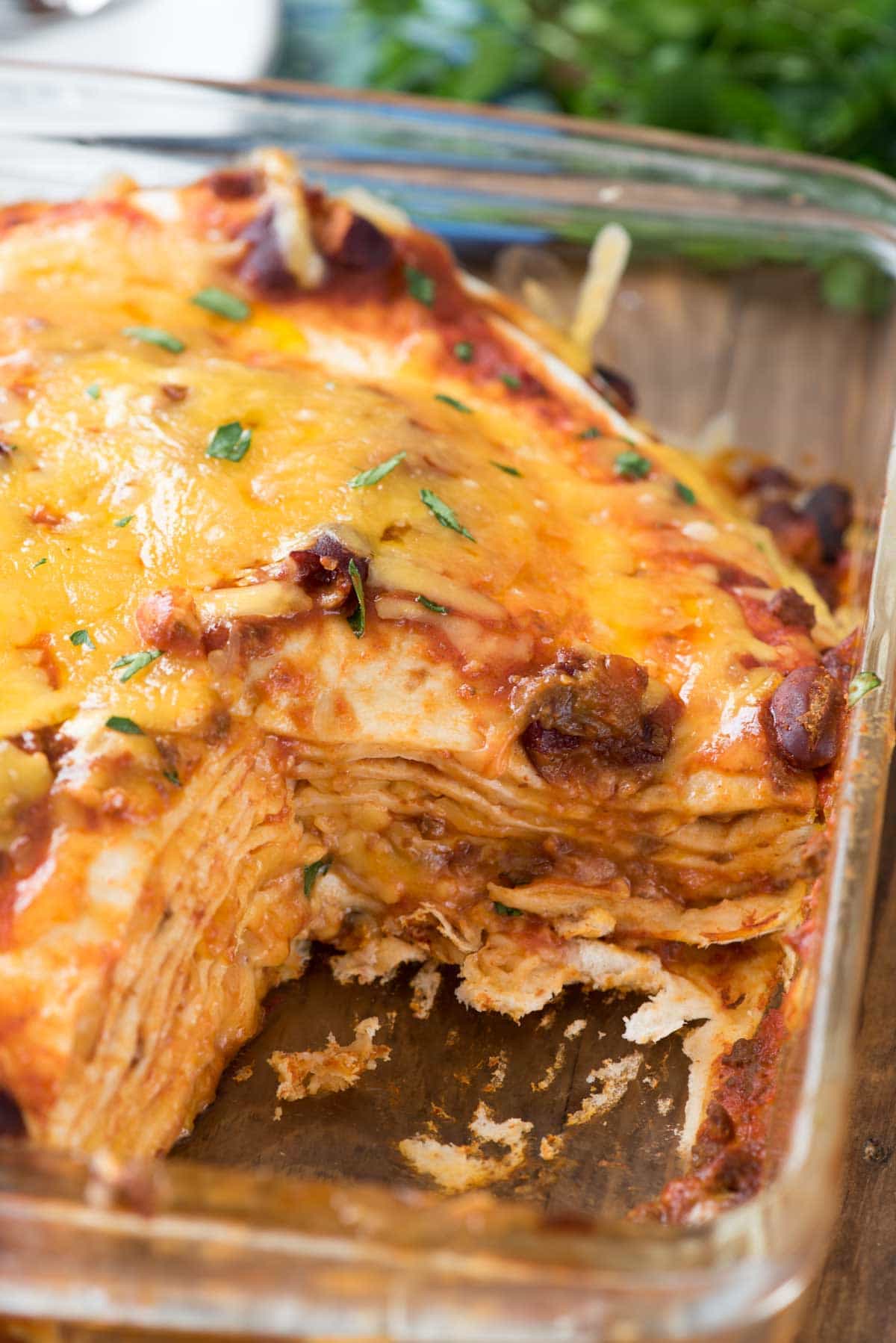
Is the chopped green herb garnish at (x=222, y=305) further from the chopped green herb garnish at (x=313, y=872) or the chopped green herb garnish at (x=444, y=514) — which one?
the chopped green herb garnish at (x=313, y=872)

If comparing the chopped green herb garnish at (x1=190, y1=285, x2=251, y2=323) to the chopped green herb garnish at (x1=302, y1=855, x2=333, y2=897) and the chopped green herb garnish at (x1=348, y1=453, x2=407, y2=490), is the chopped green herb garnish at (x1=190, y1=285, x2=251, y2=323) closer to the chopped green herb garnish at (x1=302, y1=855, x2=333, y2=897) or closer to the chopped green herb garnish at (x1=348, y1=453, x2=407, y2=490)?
the chopped green herb garnish at (x1=348, y1=453, x2=407, y2=490)

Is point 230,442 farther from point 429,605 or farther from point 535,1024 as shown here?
point 535,1024

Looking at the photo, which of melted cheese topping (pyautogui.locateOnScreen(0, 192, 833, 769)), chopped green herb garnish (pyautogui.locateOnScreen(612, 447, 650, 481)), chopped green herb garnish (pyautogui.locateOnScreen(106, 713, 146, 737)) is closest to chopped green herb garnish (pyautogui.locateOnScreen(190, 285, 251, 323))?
melted cheese topping (pyautogui.locateOnScreen(0, 192, 833, 769))

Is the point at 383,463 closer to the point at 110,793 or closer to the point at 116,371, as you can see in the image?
the point at 116,371

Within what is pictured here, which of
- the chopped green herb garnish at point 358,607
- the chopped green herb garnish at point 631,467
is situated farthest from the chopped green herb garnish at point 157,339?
the chopped green herb garnish at point 631,467

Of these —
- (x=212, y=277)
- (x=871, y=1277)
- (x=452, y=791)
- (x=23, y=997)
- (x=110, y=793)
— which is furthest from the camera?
(x=212, y=277)

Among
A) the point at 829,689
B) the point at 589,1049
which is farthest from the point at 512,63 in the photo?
the point at 589,1049
